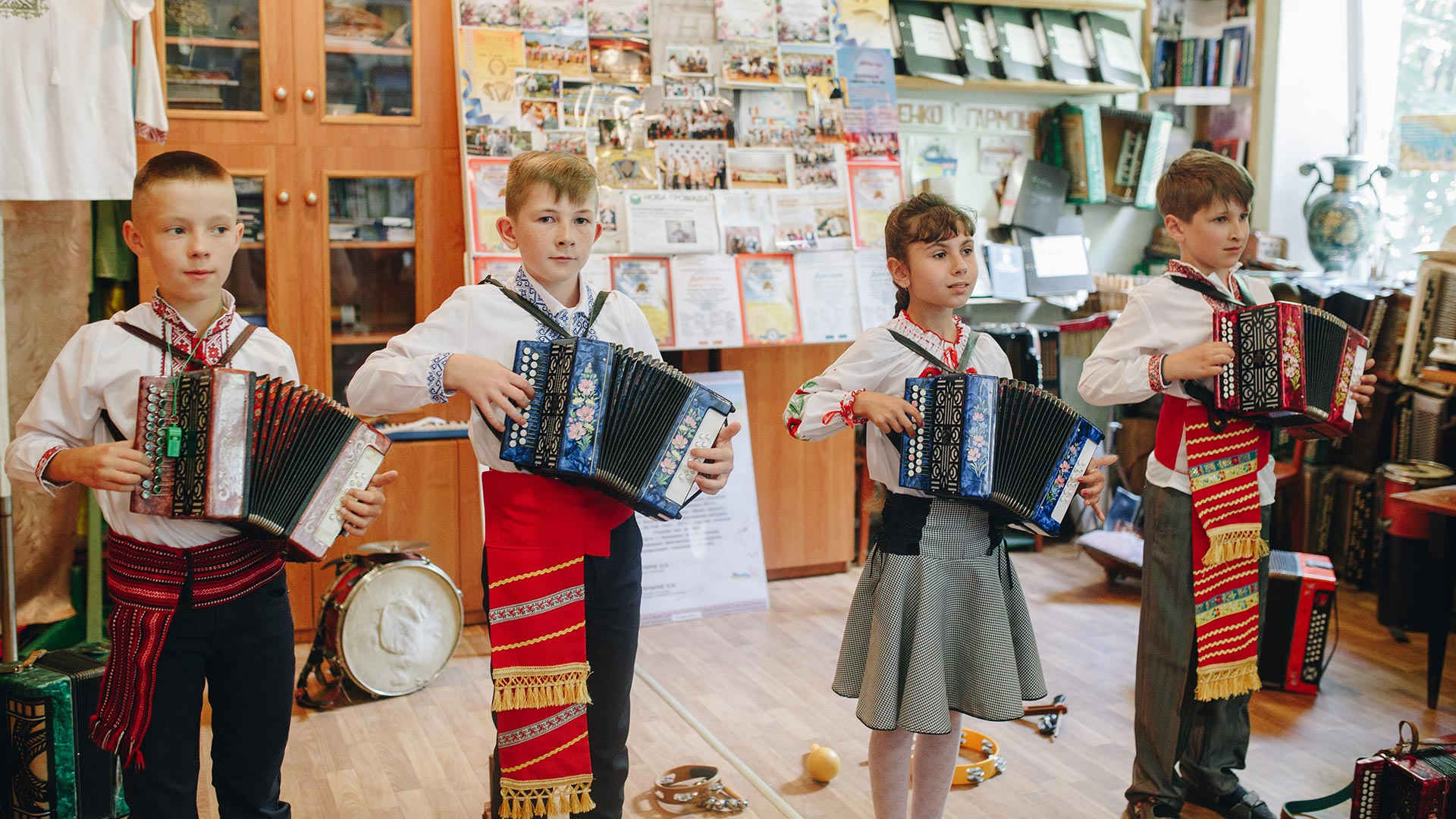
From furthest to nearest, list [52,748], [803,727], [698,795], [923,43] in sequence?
[923,43]
[803,727]
[698,795]
[52,748]

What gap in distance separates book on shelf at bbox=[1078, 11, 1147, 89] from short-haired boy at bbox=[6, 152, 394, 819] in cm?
429

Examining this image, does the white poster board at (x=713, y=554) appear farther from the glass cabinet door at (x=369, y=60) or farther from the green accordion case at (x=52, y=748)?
the green accordion case at (x=52, y=748)

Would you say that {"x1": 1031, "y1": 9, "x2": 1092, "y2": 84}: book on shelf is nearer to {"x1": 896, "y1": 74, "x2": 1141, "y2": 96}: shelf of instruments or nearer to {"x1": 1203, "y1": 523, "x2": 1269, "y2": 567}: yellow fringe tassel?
{"x1": 896, "y1": 74, "x2": 1141, "y2": 96}: shelf of instruments

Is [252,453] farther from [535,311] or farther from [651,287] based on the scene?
[651,287]

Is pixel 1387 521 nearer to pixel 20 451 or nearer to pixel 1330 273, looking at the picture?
pixel 1330 273

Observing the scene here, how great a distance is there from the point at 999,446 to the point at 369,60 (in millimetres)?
2675

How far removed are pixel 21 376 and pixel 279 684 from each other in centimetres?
218

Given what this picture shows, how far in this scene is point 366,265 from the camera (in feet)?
13.2

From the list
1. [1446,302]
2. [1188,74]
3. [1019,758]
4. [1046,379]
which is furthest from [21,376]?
[1188,74]

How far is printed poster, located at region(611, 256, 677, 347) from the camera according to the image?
4.04 m

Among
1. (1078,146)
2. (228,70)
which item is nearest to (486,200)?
(228,70)

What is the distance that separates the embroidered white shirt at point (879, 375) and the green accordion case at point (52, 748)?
5.21ft

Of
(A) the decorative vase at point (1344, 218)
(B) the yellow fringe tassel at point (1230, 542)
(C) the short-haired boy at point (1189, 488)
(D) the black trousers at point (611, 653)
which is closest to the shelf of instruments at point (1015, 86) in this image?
(A) the decorative vase at point (1344, 218)

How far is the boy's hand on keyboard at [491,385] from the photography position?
185cm
